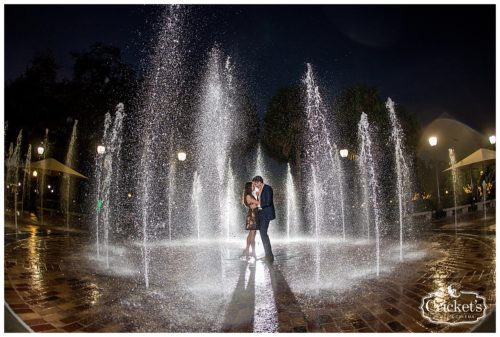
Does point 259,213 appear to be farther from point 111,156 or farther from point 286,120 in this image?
point 286,120

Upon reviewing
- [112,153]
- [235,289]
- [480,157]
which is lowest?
[235,289]

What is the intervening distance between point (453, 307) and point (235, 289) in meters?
2.38

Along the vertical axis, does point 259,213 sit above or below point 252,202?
below

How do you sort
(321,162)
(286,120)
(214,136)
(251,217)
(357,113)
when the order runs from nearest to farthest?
1. (251,217)
2. (214,136)
3. (357,113)
4. (286,120)
5. (321,162)

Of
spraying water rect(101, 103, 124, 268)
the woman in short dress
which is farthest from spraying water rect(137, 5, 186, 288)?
the woman in short dress

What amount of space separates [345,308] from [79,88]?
24.7m

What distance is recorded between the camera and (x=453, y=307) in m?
3.72

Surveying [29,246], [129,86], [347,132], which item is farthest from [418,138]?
[29,246]

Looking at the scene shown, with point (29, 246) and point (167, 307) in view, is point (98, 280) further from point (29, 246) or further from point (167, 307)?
point (29, 246)

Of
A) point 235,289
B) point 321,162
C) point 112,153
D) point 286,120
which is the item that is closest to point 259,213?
point 235,289

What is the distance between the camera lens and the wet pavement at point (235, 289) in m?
3.35

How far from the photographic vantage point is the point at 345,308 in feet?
12.2

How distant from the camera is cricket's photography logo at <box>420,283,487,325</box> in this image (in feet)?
11.2

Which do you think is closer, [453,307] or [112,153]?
[453,307]
